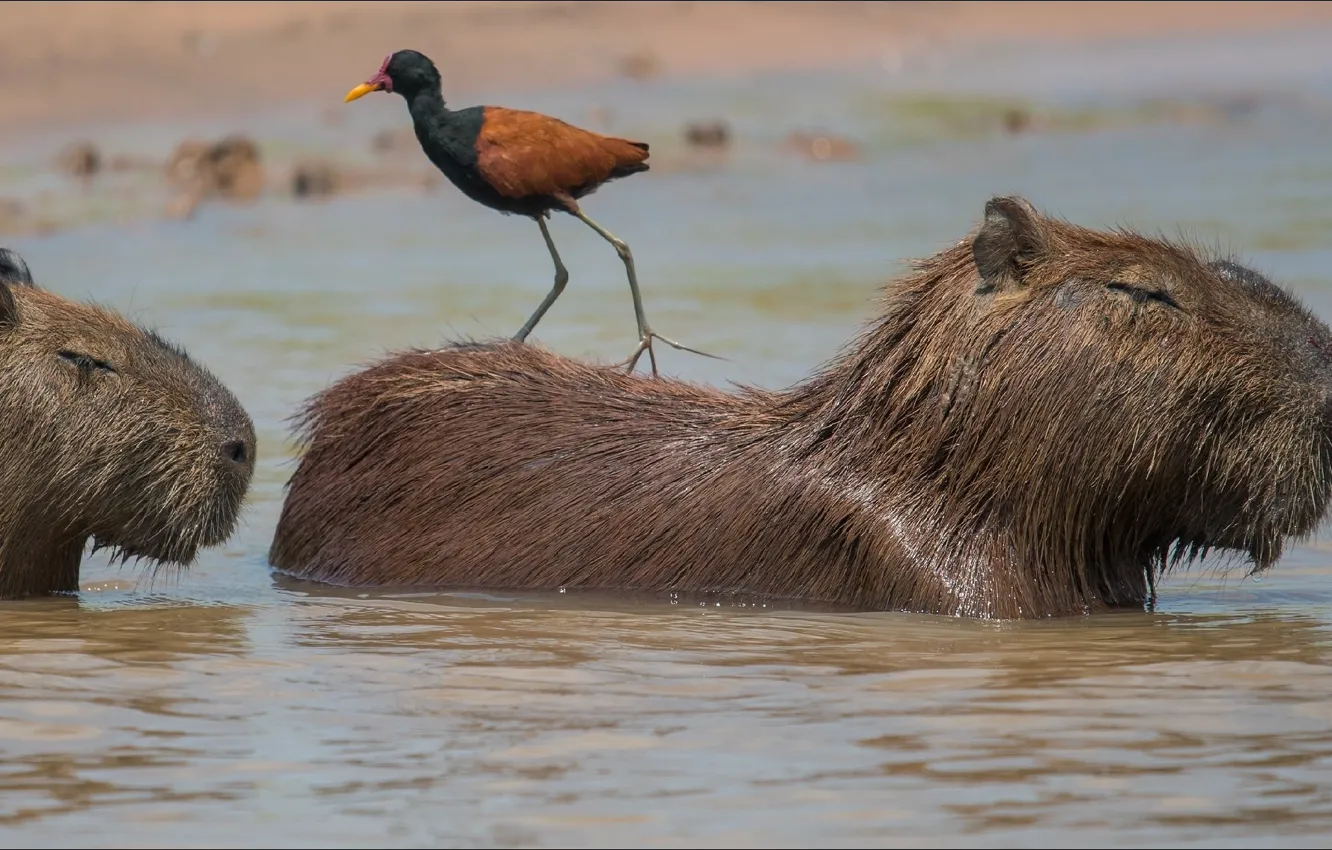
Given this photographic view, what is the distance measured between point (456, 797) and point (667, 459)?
7.62 feet

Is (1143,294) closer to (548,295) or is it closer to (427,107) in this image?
(548,295)

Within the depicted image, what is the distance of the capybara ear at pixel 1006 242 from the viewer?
6168 mm

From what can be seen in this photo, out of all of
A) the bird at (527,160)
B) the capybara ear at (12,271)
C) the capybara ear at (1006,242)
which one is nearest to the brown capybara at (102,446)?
the capybara ear at (12,271)

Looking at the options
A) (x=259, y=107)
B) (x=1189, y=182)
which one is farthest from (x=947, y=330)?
(x=259, y=107)

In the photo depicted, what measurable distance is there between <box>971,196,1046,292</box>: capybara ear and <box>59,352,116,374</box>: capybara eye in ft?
8.13

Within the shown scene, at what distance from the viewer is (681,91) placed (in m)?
25.2

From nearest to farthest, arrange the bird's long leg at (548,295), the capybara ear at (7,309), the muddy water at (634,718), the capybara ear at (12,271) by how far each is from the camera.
→ the muddy water at (634,718) → the capybara ear at (7,309) → the capybara ear at (12,271) → the bird's long leg at (548,295)

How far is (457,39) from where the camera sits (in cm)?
2452

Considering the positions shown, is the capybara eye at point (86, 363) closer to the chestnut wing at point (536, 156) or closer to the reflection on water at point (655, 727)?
the reflection on water at point (655, 727)

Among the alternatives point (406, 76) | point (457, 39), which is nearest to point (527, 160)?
point (406, 76)

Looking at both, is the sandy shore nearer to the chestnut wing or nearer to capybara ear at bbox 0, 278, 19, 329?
the chestnut wing

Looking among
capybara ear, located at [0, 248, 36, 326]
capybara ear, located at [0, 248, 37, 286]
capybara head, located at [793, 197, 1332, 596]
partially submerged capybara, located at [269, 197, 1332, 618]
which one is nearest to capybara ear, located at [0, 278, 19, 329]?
capybara ear, located at [0, 248, 36, 326]

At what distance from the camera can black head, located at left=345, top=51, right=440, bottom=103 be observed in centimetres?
828

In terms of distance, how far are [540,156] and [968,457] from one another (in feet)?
A: 7.35
